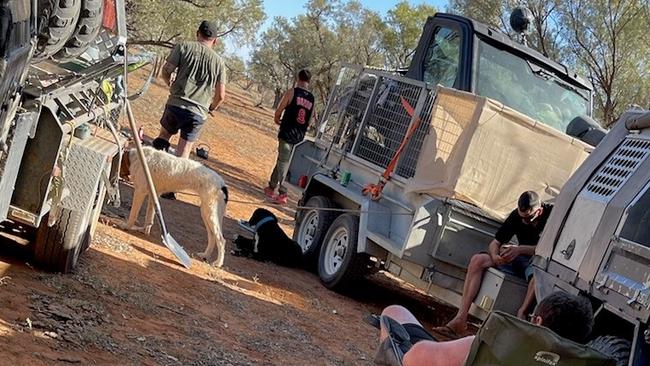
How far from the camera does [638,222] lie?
4156 mm

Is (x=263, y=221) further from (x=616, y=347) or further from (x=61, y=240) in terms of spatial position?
(x=616, y=347)

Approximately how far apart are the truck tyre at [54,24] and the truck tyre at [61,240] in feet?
4.15

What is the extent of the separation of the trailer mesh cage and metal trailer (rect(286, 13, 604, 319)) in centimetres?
1

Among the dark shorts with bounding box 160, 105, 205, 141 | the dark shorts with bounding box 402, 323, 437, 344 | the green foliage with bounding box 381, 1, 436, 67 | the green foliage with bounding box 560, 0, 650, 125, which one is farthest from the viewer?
the green foliage with bounding box 381, 1, 436, 67

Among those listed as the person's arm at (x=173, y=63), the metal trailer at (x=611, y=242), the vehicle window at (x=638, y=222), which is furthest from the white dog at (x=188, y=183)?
the vehicle window at (x=638, y=222)

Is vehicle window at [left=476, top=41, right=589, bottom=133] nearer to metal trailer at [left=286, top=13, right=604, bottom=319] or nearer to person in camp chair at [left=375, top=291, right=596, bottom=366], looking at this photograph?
metal trailer at [left=286, top=13, right=604, bottom=319]

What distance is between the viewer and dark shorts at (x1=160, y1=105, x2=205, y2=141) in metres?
8.88

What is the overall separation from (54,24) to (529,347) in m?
2.52

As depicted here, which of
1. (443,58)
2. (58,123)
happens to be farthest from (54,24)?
(443,58)

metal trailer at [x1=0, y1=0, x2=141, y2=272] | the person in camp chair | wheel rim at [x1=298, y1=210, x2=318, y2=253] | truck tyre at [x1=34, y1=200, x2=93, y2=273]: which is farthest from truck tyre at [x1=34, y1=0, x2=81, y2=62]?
wheel rim at [x1=298, y1=210, x2=318, y2=253]

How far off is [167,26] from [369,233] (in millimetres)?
20242

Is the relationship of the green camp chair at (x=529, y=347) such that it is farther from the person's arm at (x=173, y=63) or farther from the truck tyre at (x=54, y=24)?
the person's arm at (x=173, y=63)

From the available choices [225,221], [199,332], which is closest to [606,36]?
[225,221]

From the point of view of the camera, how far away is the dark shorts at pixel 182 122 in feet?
29.1
